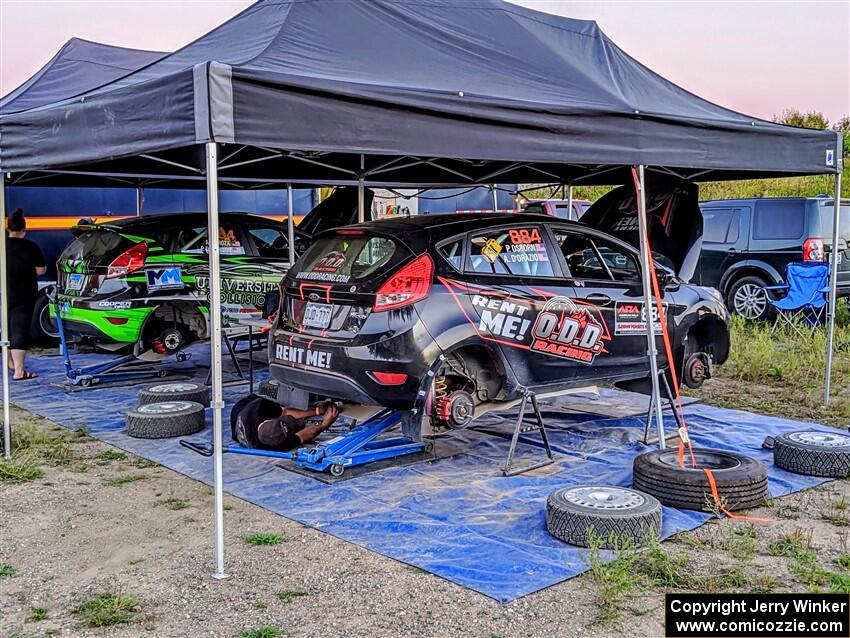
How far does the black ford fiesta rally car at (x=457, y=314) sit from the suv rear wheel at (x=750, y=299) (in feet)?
22.6

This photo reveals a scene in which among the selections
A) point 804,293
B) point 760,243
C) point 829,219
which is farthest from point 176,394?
point 829,219

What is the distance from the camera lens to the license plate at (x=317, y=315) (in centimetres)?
624

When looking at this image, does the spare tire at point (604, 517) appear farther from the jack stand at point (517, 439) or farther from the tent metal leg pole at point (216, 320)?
the tent metal leg pole at point (216, 320)

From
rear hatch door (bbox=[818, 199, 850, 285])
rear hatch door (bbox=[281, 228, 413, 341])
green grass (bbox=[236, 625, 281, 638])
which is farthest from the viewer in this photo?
rear hatch door (bbox=[818, 199, 850, 285])

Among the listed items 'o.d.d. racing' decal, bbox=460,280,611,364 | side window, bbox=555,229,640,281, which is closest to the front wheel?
side window, bbox=555,229,640,281

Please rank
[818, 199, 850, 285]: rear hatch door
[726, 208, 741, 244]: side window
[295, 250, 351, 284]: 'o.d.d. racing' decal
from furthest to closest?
[726, 208, 741, 244]: side window → [818, 199, 850, 285]: rear hatch door → [295, 250, 351, 284]: 'o.d.d. racing' decal

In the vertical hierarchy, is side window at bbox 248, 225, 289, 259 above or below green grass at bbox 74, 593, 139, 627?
above

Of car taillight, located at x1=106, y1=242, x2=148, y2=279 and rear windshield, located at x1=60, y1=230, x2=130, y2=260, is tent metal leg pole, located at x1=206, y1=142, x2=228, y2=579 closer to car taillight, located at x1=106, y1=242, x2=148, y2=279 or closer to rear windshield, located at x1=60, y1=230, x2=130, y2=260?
car taillight, located at x1=106, y1=242, x2=148, y2=279

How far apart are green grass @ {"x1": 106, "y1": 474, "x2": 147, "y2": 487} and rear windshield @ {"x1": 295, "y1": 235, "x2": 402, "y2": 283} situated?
1.79 m

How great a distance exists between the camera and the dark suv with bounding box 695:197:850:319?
13.3m

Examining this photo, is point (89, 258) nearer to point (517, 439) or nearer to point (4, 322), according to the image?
point (4, 322)

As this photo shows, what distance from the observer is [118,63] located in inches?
441

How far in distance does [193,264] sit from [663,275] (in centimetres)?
498

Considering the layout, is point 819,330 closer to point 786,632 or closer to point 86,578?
point 786,632
